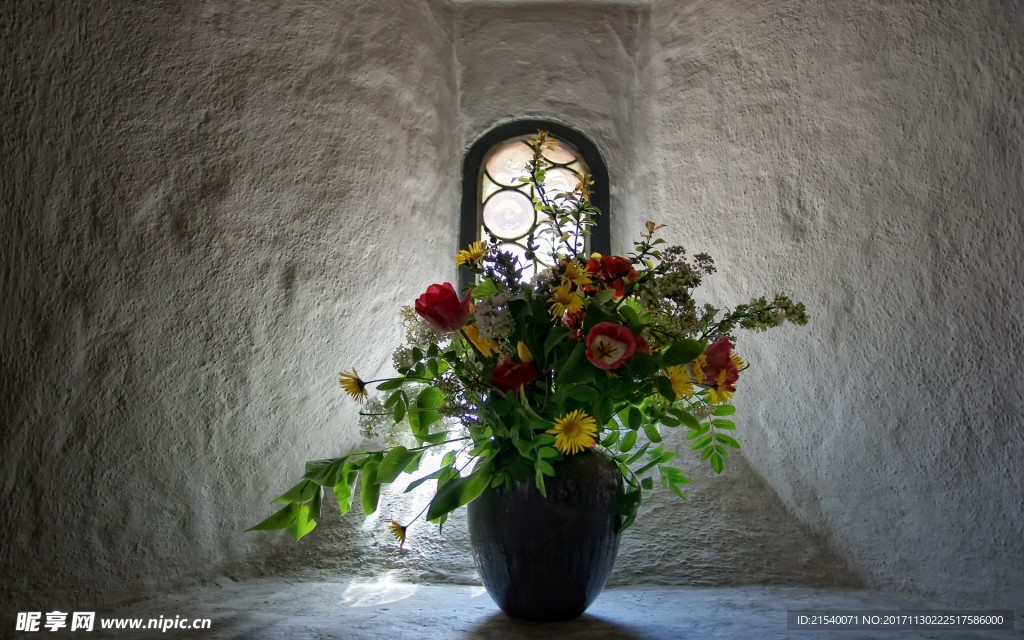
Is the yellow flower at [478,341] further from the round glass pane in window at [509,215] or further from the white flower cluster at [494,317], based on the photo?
the round glass pane in window at [509,215]

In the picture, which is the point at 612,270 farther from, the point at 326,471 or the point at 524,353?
the point at 326,471

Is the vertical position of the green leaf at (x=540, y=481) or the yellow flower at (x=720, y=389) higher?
the yellow flower at (x=720, y=389)

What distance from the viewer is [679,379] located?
100 centimetres

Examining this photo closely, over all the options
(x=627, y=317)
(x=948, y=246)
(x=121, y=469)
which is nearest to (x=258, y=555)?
(x=121, y=469)

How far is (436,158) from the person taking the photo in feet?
5.70

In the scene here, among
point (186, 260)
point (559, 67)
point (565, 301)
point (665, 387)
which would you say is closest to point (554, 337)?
point (565, 301)

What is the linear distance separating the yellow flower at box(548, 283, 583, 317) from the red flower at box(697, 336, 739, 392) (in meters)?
0.16

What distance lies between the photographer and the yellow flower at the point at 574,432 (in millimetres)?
973

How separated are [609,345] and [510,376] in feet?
0.44

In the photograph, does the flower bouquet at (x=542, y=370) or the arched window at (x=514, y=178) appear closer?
the flower bouquet at (x=542, y=370)

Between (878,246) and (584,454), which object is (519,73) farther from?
(584,454)

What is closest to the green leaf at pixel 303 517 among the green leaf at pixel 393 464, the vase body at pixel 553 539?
the green leaf at pixel 393 464

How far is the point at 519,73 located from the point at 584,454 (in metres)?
1.10

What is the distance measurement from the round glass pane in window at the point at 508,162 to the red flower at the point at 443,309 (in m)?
0.92
